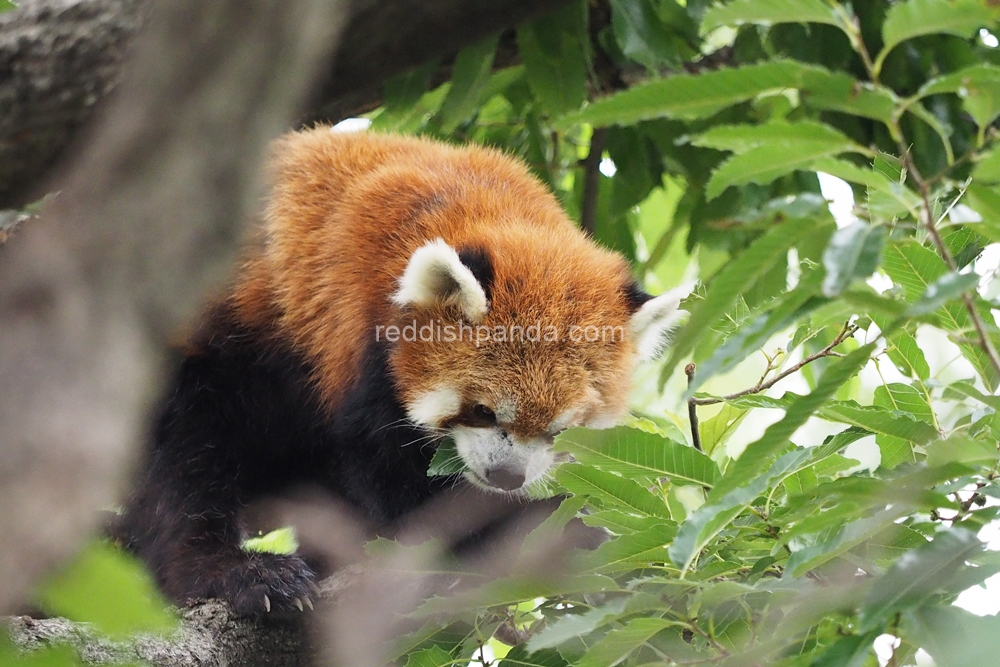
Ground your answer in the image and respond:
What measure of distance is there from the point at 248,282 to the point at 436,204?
0.86m

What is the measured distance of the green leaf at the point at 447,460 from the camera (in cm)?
312

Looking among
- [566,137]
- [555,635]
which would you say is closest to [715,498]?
[555,635]

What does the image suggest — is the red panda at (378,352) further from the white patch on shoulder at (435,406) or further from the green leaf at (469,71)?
the green leaf at (469,71)

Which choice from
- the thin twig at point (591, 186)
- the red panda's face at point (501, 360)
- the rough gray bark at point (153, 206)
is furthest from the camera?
the thin twig at point (591, 186)

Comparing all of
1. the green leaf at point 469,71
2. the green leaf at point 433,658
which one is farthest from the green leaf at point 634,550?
the green leaf at point 469,71

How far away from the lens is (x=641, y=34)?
3600 millimetres

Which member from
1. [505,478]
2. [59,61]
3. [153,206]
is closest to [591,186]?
[505,478]

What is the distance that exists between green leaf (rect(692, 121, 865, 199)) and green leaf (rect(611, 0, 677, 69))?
215cm

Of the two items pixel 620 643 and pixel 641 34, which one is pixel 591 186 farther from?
pixel 620 643

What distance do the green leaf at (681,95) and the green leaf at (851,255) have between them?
0.27 metres

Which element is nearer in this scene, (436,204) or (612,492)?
(612,492)

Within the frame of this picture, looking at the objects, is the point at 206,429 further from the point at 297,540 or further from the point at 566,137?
the point at 566,137

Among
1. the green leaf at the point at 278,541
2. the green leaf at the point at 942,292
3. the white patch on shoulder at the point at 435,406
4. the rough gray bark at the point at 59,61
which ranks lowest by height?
the green leaf at the point at 278,541

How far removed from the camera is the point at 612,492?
2127 millimetres
